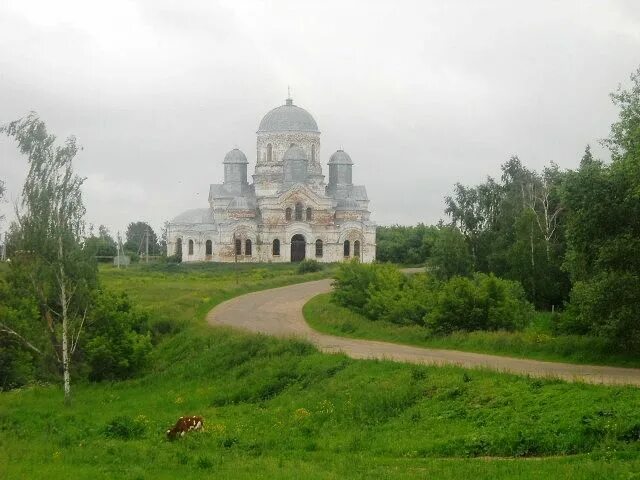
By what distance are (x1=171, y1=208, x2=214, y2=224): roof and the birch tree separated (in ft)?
179

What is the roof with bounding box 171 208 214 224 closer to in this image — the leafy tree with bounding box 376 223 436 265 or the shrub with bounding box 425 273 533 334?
the leafy tree with bounding box 376 223 436 265

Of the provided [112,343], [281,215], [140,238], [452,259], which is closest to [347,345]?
[112,343]

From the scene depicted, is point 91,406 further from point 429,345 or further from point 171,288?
point 171,288

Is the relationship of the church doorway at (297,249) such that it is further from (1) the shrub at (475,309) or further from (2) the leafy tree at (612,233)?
(2) the leafy tree at (612,233)

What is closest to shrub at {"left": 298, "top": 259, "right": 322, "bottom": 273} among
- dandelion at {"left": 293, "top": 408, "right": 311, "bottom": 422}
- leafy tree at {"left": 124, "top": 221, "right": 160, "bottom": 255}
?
dandelion at {"left": 293, "top": 408, "right": 311, "bottom": 422}

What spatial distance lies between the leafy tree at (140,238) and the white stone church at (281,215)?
1715 inches

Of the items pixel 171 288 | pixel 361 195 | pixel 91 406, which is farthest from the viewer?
pixel 361 195

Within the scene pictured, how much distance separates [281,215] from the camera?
7844 cm

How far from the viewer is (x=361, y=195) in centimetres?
8456

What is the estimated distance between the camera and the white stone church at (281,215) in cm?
7781

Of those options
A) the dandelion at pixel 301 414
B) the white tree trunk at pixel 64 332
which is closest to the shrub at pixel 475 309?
the dandelion at pixel 301 414

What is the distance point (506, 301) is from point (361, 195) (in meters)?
56.5

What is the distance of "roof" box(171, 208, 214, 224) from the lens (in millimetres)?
81062

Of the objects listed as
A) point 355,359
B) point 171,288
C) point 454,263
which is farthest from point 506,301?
point 171,288
